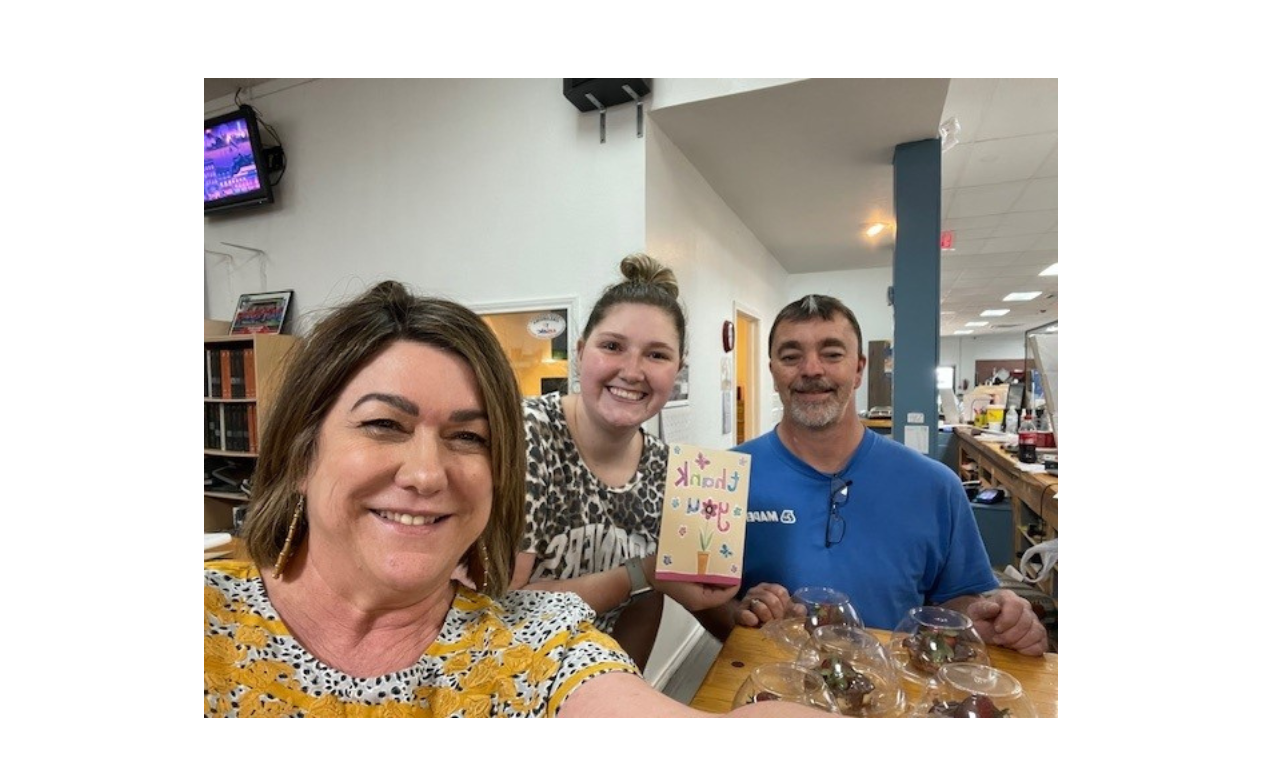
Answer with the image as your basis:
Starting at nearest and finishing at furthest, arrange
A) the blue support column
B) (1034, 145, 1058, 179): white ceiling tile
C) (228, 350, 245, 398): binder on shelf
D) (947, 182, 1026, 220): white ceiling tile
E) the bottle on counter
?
(1034, 145, 1058, 179): white ceiling tile → (228, 350, 245, 398): binder on shelf → (947, 182, 1026, 220): white ceiling tile → the blue support column → the bottle on counter

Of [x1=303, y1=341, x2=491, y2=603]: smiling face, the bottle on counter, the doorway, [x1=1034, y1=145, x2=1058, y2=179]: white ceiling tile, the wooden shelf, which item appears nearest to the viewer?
[x1=303, y1=341, x2=491, y2=603]: smiling face

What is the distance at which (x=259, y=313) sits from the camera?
2.76ft

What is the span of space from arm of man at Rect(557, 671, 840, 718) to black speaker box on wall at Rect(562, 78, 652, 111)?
2.90 ft

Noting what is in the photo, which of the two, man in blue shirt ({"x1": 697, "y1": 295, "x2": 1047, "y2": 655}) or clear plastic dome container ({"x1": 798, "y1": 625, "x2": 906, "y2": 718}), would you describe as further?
man in blue shirt ({"x1": 697, "y1": 295, "x2": 1047, "y2": 655})

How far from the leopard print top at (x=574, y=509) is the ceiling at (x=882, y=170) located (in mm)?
719

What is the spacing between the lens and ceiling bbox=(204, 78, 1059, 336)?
0.68m

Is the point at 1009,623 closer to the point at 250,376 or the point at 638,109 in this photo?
the point at 638,109

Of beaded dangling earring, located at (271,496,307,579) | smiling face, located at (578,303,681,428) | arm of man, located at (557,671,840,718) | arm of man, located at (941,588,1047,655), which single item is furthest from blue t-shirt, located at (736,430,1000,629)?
beaded dangling earring, located at (271,496,307,579)

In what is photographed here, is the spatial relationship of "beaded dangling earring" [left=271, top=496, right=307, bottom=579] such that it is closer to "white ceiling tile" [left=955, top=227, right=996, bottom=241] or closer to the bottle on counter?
"white ceiling tile" [left=955, top=227, right=996, bottom=241]

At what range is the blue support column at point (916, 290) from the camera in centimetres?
115

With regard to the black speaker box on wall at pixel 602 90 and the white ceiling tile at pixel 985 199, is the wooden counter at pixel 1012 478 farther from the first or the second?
the black speaker box on wall at pixel 602 90

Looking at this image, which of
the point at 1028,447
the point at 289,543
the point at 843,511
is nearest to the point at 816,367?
the point at 843,511
